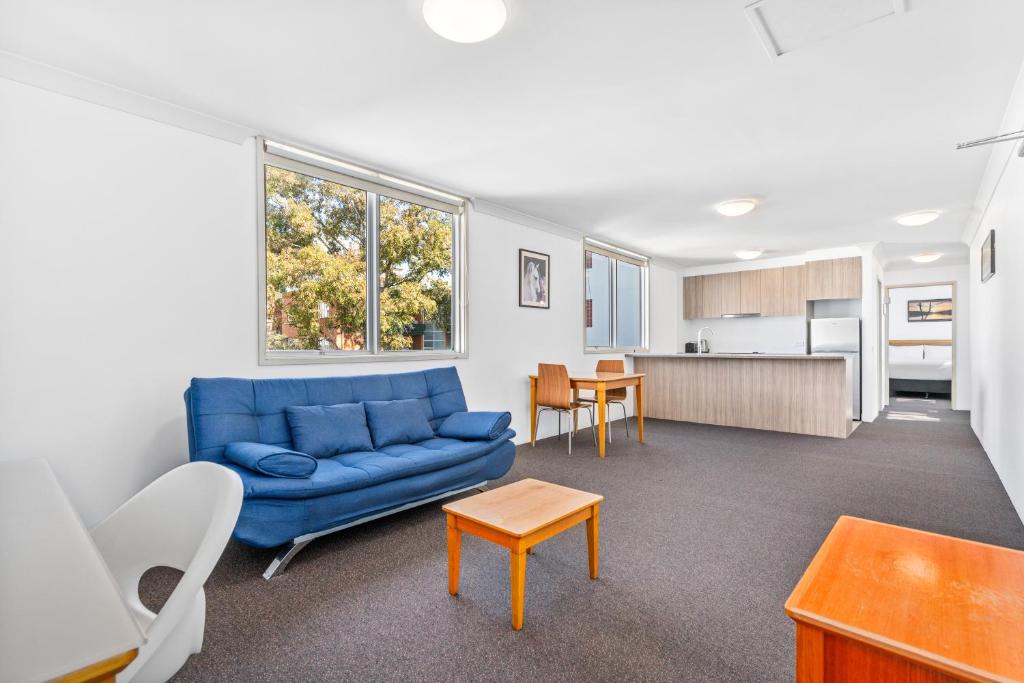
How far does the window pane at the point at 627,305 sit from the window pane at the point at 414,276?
3.36m

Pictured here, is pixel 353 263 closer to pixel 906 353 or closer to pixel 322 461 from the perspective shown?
pixel 322 461

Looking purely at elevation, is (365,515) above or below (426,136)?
below

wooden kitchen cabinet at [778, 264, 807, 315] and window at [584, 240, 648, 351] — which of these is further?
wooden kitchen cabinet at [778, 264, 807, 315]

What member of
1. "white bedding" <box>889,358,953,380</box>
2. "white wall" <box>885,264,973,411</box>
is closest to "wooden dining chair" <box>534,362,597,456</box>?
"white wall" <box>885,264,973,411</box>

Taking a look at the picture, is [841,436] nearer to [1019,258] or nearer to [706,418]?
[706,418]

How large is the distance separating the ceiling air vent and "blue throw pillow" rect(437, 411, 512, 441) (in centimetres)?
260

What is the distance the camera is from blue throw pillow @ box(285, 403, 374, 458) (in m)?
2.95

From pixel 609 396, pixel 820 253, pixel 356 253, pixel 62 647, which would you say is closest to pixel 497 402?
pixel 609 396

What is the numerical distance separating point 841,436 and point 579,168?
14.2ft

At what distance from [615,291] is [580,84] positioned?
4721 mm

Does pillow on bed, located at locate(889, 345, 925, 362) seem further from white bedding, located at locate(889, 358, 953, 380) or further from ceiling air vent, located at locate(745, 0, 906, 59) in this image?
ceiling air vent, located at locate(745, 0, 906, 59)

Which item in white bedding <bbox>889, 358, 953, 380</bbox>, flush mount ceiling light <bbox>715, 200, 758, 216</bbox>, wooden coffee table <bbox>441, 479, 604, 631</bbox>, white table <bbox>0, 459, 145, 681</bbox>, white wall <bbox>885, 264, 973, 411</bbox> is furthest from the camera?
white bedding <bbox>889, 358, 953, 380</bbox>

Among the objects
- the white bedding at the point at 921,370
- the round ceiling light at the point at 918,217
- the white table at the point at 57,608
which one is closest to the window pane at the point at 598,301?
the round ceiling light at the point at 918,217

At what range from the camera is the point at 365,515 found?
2750mm
